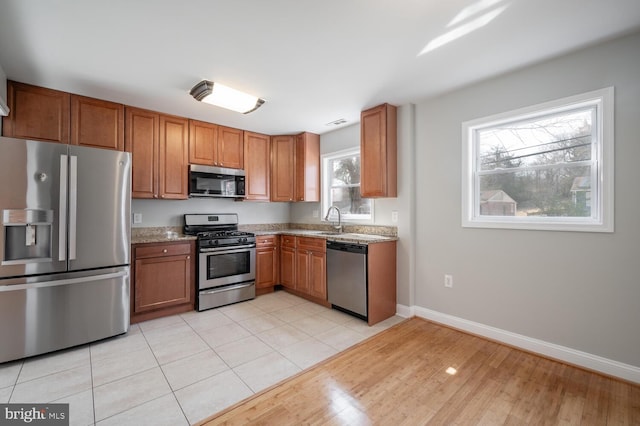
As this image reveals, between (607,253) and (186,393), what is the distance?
320cm

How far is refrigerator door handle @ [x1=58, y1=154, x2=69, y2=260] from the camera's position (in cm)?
245

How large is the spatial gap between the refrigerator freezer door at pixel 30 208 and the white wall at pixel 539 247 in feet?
11.5

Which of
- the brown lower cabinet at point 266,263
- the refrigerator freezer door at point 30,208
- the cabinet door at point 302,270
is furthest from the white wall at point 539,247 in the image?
the refrigerator freezer door at point 30,208

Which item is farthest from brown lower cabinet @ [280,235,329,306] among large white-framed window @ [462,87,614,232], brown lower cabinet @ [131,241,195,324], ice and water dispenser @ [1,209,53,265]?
ice and water dispenser @ [1,209,53,265]

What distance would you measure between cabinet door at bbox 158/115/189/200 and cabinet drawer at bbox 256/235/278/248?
1144mm

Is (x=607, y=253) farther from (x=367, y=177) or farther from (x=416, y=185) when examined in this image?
(x=367, y=177)

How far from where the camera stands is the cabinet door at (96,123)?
2922 mm

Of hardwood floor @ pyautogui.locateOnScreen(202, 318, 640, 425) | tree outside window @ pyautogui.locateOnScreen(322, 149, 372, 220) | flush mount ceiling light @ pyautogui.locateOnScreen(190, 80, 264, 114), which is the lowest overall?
hardwood floor @ pyautogui.locateOnScreen(202, 318, 640, 425)

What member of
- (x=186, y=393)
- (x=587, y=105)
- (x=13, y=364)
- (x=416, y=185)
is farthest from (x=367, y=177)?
(x=13, y=364)

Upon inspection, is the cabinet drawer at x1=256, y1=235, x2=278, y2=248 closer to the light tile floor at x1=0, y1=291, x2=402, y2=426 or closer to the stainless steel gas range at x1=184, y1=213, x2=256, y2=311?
the stainless steel gas range at x1=184, y1=213, x2=256, y2=311

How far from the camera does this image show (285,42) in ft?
6.91

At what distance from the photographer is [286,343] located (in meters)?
2.64

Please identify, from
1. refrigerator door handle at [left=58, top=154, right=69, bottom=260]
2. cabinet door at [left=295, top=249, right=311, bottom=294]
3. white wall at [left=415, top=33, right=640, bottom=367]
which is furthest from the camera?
cabinet door at [left=295, top=249, right=311, bottom=294]

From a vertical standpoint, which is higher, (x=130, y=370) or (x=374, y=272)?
(x=374, y=272)
